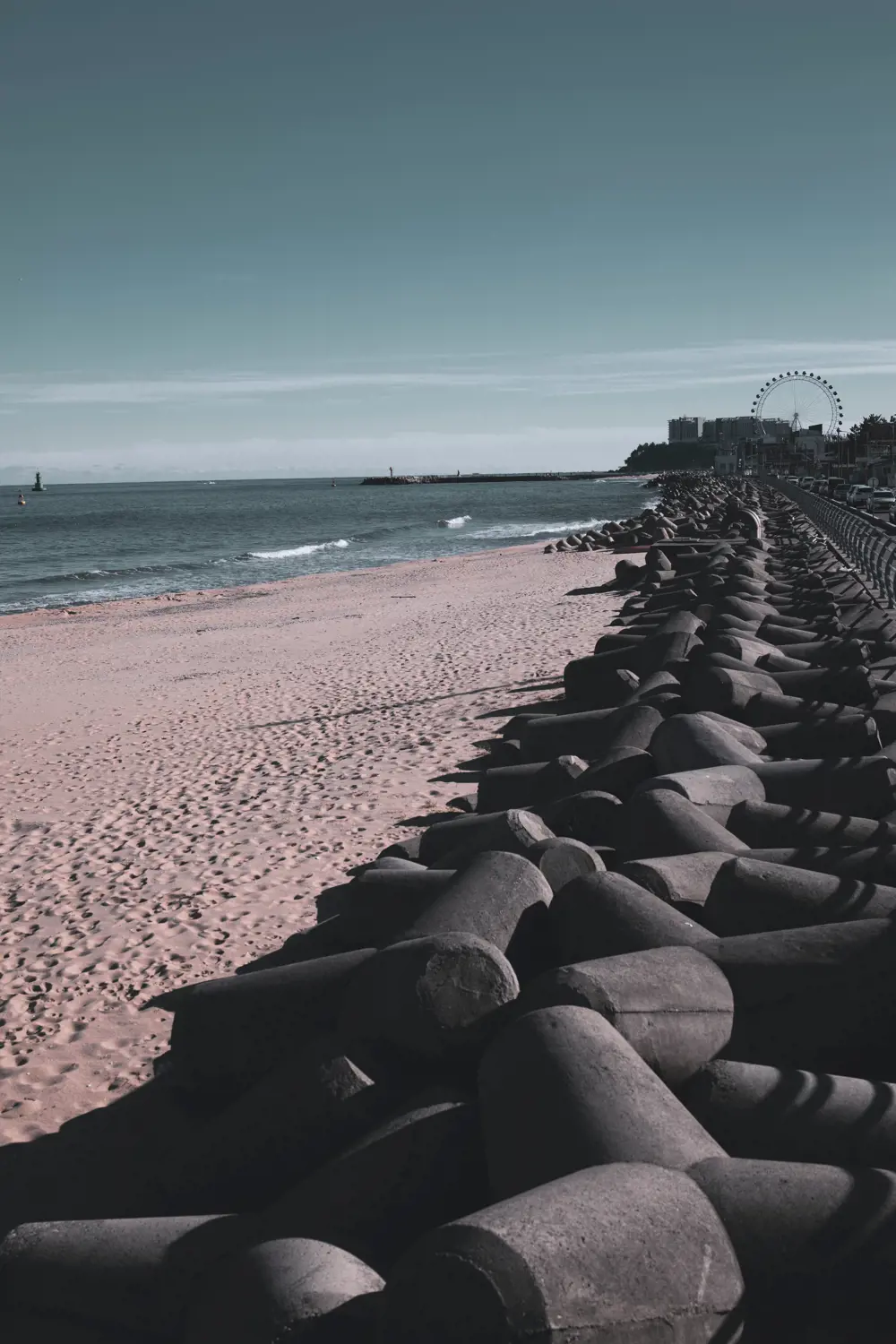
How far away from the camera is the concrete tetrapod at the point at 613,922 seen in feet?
13.9

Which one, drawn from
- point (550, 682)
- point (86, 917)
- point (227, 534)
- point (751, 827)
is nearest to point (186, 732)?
point (550, 682)

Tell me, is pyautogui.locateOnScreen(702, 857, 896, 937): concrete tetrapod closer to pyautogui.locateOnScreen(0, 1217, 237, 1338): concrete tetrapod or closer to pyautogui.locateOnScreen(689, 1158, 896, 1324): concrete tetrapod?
pyautogui.locateOnScreen(689, 1158, 896, 1324): concrete tetrapod

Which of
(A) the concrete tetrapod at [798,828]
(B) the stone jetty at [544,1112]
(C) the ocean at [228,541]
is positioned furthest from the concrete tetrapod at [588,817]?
(C) the ocean at [228,541]

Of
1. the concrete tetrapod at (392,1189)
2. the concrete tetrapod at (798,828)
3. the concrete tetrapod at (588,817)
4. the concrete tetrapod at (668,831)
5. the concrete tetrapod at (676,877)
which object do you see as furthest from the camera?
the concrete tetrapod at (588,817)

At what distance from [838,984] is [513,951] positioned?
124 cm

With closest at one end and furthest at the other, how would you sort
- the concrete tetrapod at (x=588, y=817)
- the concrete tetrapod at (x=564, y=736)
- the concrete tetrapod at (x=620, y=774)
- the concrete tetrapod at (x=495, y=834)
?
the concrete tetrapod at (x=495, y=834) → the concrete tetrapod at (x=588, y=817) → the concrete tetrapod at (x=620, y=774) → the concrete tetrapod at (x=564, y=736)

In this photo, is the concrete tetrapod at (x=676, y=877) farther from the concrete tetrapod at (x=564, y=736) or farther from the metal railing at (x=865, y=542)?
the metal railing at (x=865, y=542)

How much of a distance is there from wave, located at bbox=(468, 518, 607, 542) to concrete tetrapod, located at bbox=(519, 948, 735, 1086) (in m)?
57.9

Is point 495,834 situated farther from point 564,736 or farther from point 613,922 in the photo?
point 564,736

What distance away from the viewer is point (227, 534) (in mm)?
77250

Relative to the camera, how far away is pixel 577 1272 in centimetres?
257

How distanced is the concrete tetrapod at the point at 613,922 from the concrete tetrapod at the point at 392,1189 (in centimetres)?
97

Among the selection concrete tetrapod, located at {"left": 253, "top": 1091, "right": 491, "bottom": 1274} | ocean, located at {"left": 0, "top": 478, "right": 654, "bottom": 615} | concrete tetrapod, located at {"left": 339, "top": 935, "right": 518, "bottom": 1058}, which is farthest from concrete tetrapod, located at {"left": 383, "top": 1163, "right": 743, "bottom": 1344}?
ocean, located at {"left": 0, "top": 478, "right": 654, "bottom": 615}

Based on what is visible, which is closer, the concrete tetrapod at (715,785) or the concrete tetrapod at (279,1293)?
the concrete tetrapod at (279,1293)
